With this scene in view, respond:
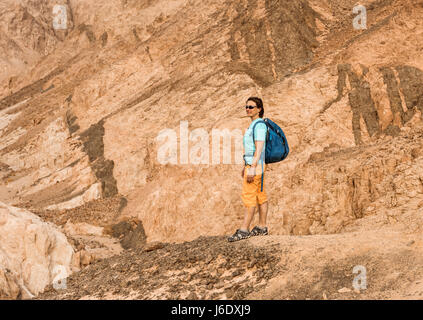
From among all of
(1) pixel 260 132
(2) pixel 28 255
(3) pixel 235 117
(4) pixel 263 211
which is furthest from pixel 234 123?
(1) pixel 260 132

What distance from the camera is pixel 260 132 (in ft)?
19.5

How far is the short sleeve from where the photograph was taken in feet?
19.5

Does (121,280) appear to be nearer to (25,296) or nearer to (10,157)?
(25,296)

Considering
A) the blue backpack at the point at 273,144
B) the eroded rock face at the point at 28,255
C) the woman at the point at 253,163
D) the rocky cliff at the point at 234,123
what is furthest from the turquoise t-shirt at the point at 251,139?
the eroded rock face at the point at 28,255

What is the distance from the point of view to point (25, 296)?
6.88m

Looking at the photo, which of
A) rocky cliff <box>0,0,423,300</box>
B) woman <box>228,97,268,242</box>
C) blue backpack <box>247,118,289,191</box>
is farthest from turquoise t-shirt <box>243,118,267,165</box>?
rocky cliff <box>0,0,423,300</box>

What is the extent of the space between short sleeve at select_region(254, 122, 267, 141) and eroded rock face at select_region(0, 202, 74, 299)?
13.2ft

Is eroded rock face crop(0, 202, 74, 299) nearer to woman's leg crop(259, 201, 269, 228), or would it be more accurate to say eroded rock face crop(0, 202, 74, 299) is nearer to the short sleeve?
woman's leg crop(259, 201, 269, 228)

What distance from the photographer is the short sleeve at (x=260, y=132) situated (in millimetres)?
5934

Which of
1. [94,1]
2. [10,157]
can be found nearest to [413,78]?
[10,157]

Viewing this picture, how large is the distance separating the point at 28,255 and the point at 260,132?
4521 mm

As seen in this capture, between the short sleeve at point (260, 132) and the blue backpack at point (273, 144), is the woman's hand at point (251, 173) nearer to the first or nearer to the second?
the blue backpack at point (273, 144)

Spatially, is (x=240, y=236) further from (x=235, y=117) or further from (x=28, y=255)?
(x=235, y=117)
